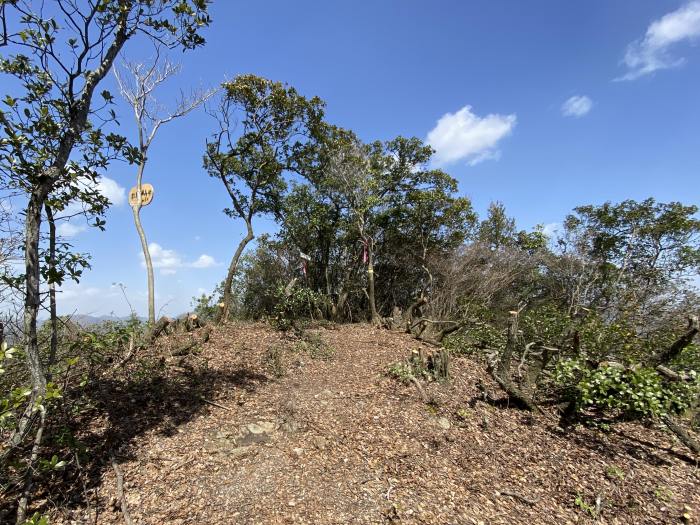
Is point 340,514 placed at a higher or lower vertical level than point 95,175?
lower

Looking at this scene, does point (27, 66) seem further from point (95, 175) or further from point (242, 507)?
point (242, 507)

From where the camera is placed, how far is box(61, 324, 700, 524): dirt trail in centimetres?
306

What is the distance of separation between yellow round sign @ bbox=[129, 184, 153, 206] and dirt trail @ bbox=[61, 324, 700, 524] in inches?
179

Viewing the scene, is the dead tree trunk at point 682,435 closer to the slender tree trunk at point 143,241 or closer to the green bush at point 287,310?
the green bush at point 287,310

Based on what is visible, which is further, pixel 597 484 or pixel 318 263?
pixel 318 263

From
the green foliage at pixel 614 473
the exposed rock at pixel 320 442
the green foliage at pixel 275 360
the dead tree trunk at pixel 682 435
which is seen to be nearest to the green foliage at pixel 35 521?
the exposed rock at pixel 320 442

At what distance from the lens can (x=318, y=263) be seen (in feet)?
47.9

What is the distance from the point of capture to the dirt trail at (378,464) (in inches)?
121

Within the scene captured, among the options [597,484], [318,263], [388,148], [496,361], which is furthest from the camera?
[318,263]

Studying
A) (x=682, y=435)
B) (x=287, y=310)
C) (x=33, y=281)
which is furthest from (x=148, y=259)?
(x=682, y=435)

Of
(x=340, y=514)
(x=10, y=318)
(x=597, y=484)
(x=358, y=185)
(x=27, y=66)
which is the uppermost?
(x=358, y=185)

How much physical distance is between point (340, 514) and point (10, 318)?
3241 mm

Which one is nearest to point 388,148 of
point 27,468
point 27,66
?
point 27,66

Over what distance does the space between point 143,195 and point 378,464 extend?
7.95 metres
